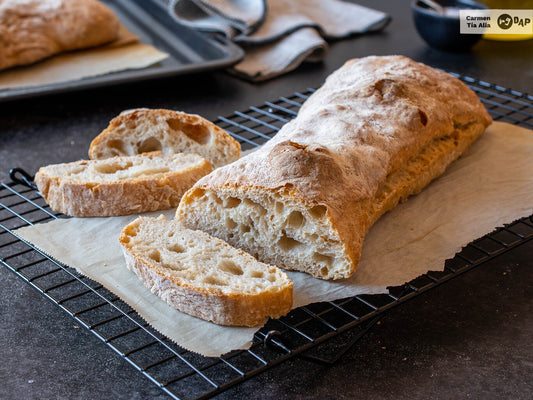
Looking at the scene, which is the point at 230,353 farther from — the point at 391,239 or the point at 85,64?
the point at 85,64

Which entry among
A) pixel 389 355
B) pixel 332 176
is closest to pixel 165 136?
pixel 332 176

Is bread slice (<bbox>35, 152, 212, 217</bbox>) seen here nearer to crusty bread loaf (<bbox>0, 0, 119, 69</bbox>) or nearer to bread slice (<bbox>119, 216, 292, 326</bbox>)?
bread slice (<bbox>119, 216, 292, 326</bbox>)

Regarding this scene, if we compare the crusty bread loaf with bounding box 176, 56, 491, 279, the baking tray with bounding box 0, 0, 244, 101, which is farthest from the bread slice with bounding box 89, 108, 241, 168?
the baking tray with bounding box 0, 0, 244, 101

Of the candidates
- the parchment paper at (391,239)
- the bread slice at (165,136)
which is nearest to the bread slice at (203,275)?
the parchment paper at (391,239)

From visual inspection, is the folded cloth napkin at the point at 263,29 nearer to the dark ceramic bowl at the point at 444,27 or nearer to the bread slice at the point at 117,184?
the dark ceramic bowl at the point at 444,27

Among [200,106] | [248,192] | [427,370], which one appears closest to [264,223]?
[248,192]

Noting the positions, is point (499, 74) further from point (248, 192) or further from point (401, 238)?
point (248, 192)

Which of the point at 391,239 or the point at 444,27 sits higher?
the point at 444,27
